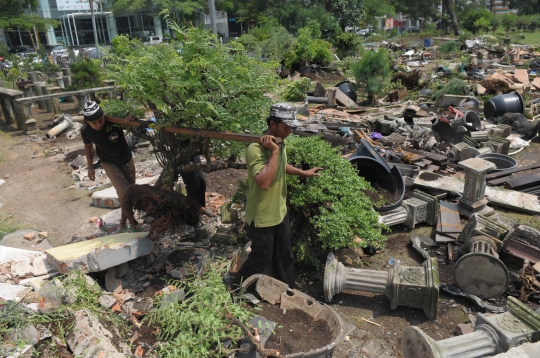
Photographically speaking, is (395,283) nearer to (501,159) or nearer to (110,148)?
→ (110,148)

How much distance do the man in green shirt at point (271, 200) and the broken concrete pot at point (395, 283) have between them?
17.5 inches

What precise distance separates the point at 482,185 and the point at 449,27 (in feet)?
128

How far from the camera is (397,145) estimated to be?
9.21m

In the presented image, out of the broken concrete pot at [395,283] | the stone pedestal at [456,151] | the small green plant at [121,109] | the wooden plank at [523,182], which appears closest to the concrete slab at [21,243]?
the small green plant at [121,109]

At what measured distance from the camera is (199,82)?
13.2 ft

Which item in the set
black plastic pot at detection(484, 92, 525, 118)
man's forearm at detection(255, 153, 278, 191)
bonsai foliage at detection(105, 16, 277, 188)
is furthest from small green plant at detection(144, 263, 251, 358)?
black plastic pot at detection(484, 92, 525, 118)

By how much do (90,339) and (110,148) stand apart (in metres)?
2.39

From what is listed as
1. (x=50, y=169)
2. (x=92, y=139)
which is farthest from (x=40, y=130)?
(x=92, y=139)

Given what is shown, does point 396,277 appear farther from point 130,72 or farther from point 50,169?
point 50,169

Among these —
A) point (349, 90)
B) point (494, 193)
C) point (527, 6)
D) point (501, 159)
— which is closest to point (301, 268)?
point (494, 193)

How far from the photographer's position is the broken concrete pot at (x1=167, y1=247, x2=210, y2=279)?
4.45 m

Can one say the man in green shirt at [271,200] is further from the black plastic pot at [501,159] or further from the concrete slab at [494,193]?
the black plastic pot at [501,159]

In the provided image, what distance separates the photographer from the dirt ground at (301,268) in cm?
399

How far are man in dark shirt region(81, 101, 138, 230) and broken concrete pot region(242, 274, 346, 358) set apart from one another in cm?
193
